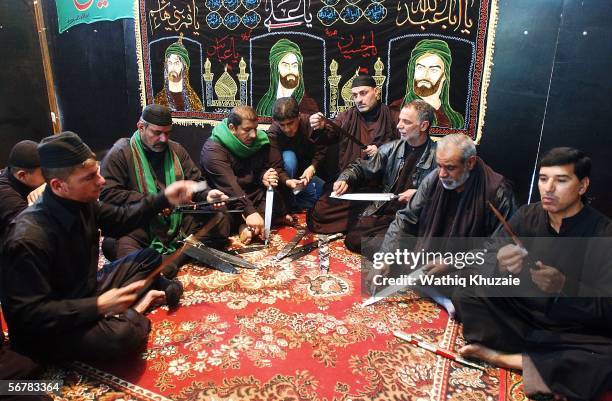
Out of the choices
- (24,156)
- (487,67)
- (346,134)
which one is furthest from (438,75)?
(24,156)

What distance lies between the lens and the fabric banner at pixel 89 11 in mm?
5410

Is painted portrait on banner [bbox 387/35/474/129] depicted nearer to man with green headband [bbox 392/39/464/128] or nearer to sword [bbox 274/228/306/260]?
man with green headband [bbox 392/39/464/128]

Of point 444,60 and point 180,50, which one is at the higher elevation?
point 180,50

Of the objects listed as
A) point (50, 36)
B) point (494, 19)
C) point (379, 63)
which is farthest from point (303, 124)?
point (50, 36)

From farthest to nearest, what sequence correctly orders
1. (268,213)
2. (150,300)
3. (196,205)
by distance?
(268,213) < (196,205) < (150,300)

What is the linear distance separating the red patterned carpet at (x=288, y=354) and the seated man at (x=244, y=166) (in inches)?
35.9

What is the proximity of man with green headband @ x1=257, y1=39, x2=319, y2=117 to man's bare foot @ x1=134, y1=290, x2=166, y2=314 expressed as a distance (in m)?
2.97

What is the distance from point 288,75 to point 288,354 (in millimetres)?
3608

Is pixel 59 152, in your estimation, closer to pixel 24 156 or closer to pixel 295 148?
pixel 24 156

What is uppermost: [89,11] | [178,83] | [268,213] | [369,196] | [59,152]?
[89,11]

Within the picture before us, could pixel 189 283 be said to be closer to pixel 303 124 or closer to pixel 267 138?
pixel 267 138

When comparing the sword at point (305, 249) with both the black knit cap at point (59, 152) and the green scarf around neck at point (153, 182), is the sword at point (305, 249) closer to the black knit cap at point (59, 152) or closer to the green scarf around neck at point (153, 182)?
the green scarf around neck at point (153, 182)

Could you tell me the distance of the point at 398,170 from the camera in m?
3.70

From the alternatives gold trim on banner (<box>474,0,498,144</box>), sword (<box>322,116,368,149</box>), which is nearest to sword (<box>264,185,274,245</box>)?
sword (<box>322,116,368,149</box>)
